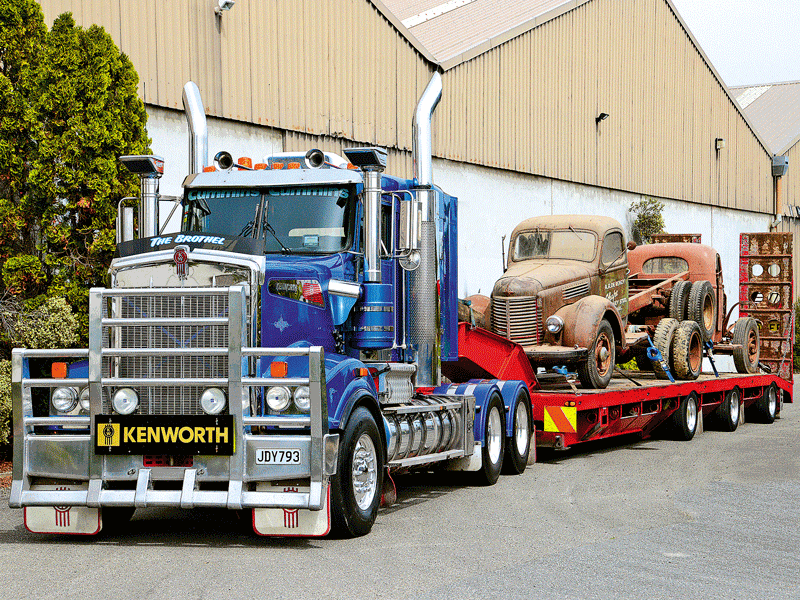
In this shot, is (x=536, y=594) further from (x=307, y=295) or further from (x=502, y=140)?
(x=502, y=140)

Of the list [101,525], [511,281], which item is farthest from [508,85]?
[101,525]

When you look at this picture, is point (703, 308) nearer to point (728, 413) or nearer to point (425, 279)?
point (728, 413)

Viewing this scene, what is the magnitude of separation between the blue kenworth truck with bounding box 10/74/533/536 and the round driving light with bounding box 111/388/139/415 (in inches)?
0.5

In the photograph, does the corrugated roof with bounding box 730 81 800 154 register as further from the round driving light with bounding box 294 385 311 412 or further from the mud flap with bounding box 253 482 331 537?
the mud flap with bounding box 253 482 331 537

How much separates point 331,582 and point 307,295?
2.93 m

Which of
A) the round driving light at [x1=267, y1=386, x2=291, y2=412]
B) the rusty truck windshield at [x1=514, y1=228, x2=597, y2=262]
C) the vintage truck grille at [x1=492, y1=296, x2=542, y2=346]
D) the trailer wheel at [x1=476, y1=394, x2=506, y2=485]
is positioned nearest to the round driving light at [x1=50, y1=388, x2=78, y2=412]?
the round driving light at [x1=267, y1=386, x2=291, y2=412]

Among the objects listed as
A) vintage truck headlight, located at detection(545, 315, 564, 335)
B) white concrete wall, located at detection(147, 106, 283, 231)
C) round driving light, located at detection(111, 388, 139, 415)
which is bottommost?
round driving light, located at detection(111, 388, 139, 415)

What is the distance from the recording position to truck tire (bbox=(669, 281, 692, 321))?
18375 millimetres

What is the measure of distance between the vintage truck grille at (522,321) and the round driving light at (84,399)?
7447mm

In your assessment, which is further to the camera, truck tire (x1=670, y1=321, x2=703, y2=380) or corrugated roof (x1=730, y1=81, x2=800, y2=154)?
corrugated roof (x1=730, y1=81, x2=800, y2=154)

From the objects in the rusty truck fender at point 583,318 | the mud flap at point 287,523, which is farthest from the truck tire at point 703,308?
the mud flap at point 287,523

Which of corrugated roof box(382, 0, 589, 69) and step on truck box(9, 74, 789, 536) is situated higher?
corrugated roof box(382, 0, 589, 69)

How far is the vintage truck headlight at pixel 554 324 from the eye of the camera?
14656 millimetres

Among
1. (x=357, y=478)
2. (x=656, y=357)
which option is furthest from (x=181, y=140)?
(x=357, y=478)
